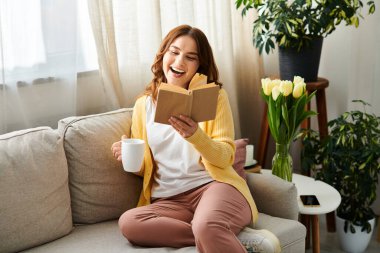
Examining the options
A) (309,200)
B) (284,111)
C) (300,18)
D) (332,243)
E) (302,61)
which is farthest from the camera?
(332,243)

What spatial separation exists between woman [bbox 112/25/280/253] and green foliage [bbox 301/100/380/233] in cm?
75

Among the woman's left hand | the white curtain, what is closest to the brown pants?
the woman's left hand

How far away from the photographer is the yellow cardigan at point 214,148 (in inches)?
75.6

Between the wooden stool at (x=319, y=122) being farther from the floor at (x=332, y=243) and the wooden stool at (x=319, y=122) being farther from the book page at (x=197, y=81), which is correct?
the book page at (x=197, y=81)

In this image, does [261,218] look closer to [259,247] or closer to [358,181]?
[259,247]

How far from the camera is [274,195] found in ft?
6.89

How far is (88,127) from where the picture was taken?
2.11 metres

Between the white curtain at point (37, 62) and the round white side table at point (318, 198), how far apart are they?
1092 mm

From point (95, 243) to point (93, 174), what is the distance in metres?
0.29

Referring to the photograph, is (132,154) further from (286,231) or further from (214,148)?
(286,231)

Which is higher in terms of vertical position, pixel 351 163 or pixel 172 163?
pixel 172 163

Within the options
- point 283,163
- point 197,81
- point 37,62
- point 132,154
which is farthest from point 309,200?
point 37,62

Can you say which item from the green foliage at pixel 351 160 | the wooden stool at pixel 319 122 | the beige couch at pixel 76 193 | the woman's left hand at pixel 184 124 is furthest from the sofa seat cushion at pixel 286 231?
the wooden stool at pixel 319 122

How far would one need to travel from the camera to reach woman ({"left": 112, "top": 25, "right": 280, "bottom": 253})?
1837 millimetres
